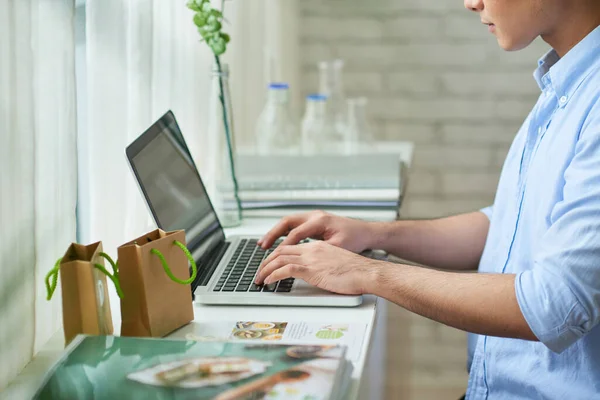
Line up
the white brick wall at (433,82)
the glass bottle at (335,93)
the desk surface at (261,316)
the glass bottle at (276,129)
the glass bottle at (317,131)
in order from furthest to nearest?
the white brick wall at (433,82)
the glass bottle at (335,93)
the glass bottle at (317,131)
the glass bottle at (276,129)
the desk surface at (261,316)

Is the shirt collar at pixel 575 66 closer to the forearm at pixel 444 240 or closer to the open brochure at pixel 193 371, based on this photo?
the forearm at pixel 444 240

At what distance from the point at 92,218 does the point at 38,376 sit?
38 centimetres

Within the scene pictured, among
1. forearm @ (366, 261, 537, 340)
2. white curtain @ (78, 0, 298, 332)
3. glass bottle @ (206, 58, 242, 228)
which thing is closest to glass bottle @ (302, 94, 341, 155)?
white curtain @ (78, 0, 298, 332)

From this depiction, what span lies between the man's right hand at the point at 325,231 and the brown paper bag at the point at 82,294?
0.49 metres

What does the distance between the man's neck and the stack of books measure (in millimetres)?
560

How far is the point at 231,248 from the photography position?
57.6 inches

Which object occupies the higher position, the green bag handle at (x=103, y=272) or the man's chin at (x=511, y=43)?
the man's chin at (x=511, y=43)

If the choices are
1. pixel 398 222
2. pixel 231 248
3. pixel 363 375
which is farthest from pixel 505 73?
pixel 363 375

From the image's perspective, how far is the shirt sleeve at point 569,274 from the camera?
1.01m

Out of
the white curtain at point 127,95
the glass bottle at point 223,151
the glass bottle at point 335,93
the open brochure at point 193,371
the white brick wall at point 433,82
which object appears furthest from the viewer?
the white brick wall at point 433,82

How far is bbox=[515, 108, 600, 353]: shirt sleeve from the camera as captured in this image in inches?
→ 39.7

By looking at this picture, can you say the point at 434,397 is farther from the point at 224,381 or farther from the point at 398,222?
the point at 224,381

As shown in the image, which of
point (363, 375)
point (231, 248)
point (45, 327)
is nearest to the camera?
point (363, 375)

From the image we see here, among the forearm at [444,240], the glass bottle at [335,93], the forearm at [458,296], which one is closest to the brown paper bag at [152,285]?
the forearm at [458,296]
